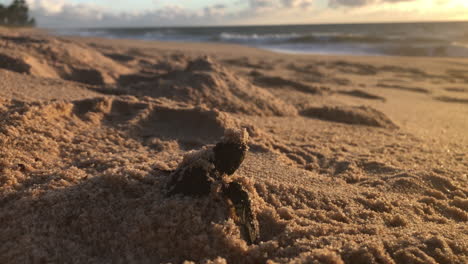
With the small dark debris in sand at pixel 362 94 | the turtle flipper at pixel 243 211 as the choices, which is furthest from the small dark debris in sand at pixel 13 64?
the small dark debris in sand at pixel 362 94

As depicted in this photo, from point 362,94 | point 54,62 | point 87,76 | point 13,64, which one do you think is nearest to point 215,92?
point 87,76

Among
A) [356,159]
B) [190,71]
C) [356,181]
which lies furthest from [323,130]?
[190,71]

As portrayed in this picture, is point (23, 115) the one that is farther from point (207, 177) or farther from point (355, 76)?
point (355, 76)

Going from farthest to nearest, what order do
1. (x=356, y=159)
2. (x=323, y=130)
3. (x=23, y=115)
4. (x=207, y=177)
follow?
(x=323, y=130) < (x=356, y=159) < (x=23, y=115) < (x=207, y=177)

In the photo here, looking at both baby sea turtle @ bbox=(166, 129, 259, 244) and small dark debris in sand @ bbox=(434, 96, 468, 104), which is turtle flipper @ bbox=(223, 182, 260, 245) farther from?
small dark debris in sand @ bbox=(434, 96, 468, 104)

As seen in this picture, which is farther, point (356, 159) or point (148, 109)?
point (148, 109)

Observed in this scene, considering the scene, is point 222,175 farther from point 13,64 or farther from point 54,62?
point 54,62

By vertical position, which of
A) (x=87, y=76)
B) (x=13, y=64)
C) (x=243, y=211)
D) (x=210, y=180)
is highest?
(x=13, y=64)
